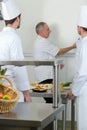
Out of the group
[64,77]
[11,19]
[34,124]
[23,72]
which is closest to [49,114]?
[34,124]

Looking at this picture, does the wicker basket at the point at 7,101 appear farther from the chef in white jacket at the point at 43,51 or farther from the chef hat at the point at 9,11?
the chef in white jacket at the point at 43,51

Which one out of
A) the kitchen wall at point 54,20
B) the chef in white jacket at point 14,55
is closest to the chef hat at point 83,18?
the chef in white jacket at point 14,55

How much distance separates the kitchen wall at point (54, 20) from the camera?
3768mm

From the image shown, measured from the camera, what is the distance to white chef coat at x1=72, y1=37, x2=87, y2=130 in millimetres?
2572

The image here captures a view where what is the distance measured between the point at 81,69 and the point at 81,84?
123mm

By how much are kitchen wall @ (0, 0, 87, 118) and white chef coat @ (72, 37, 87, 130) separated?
1144 millimetres

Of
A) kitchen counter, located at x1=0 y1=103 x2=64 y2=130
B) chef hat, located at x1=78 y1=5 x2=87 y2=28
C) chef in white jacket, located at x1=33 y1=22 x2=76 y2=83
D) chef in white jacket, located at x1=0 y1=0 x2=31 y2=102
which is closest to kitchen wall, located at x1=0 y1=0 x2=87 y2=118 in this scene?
chef in white jacket, located at x1=33 y1=22 x2=76 y2=83

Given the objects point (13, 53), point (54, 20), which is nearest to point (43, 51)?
point (54, 20)

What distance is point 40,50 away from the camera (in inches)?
137

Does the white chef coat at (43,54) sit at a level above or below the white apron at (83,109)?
above

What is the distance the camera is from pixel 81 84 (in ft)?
8.60

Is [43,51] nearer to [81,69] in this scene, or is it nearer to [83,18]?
[83,18]

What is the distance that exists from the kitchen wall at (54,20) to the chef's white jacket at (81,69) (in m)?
1.14

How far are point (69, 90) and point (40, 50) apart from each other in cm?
77
